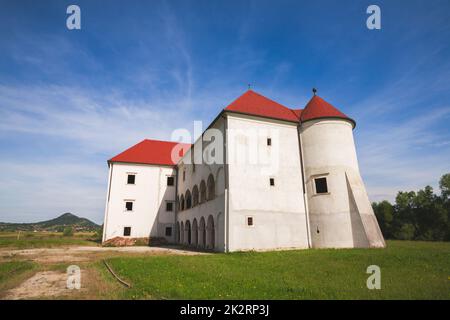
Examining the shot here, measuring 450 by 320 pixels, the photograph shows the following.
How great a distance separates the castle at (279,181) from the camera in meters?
19.1

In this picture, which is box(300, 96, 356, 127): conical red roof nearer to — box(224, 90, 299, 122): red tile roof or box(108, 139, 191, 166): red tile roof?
box(224, 90, 299, 122): red tile roof

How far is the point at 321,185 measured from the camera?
69.5ft

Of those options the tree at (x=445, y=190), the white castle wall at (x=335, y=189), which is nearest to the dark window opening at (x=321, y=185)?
the white castle wall at (x=335, y=189)

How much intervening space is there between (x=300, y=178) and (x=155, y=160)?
2134 centimetres

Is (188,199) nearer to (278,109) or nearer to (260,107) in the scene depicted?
(260,107)

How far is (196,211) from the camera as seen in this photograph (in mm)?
26281

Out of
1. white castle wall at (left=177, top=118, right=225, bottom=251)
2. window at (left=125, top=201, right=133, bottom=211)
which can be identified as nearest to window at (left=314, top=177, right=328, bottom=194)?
white castle wall at (left=177, top=118, right=225, bottom=251)

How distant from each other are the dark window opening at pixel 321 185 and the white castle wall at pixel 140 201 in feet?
67.1

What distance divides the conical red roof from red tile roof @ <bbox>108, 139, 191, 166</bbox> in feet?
65.7

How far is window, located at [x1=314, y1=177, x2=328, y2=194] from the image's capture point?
21.0 m

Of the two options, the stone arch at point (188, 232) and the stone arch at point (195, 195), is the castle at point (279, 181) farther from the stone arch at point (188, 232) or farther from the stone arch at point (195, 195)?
the stone arch at point (188, 232)

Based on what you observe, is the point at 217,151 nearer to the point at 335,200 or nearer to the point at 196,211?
the point at 196,211
